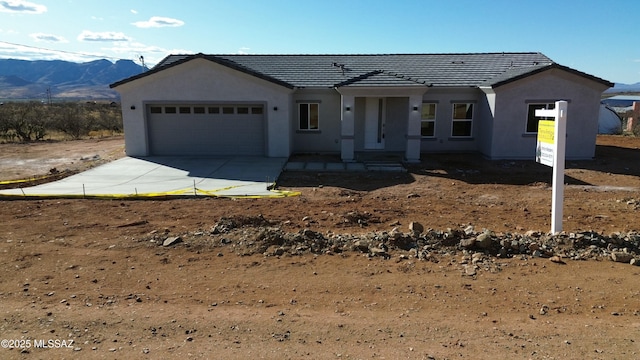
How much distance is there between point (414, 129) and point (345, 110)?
9.27 feet

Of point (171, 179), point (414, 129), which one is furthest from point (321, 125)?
point (171, 179)

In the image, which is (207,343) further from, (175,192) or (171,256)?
(175,192)

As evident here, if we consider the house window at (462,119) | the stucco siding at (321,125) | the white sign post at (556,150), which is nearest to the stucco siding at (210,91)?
the stucco siding at (321,125)

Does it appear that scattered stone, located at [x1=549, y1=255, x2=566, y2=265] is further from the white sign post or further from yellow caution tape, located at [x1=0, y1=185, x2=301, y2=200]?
yellow caution tape, located at [x1=0, y1=185, x2=301, y2=200]

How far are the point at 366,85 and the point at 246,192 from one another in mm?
7688

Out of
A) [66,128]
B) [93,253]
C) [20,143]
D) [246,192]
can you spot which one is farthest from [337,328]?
[66,128]

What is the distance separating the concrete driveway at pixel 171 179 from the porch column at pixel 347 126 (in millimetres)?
2467

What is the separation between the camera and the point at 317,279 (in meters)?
→ 6.25

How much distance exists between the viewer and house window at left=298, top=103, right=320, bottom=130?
2025 cm

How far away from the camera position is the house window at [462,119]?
797 inches

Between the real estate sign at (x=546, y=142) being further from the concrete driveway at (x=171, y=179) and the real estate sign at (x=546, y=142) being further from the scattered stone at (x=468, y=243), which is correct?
the concrete driveway at (x=171, y=179)

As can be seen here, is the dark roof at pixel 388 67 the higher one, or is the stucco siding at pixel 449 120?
the dark roof at pixel 388 67

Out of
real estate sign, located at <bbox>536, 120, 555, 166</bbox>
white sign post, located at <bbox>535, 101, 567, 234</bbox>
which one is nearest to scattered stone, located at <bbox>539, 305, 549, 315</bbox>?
white sign post, located at <bbox>535, 101, 567, 234</bbox>

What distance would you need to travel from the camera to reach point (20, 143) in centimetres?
2542
